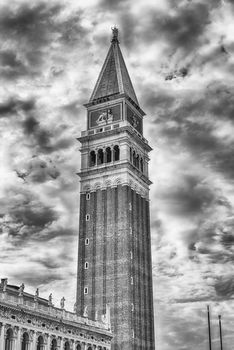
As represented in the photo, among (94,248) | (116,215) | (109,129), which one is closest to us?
(94,248)

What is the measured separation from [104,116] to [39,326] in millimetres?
Result: 48906

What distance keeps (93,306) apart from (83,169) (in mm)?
25838

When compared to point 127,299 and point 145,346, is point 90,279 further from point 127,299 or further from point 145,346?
point 145,346

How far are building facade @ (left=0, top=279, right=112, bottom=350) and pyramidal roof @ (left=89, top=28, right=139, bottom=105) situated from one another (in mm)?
46503

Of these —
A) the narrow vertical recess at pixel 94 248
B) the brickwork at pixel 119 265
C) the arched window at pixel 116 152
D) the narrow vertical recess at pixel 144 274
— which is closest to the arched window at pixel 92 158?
the arched window at pixel 116 152

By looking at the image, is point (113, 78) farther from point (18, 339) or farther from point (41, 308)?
point (18, 339)

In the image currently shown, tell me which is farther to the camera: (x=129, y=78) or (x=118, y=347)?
(x=129, y=78)

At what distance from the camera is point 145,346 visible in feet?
305

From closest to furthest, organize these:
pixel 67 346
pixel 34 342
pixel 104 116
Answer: pixel 34 342, pixel 67 346, pixel 104 116

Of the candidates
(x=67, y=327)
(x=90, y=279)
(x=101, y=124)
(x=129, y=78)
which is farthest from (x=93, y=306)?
(x=129, y=78)

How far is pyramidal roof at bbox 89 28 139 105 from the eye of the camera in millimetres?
108812

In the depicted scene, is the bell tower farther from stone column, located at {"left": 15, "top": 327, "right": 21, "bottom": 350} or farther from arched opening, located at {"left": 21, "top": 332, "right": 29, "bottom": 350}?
stone column, located at {"left": 15, "top": 327, "right": 21, "bottom": 350}

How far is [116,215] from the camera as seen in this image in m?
98.2

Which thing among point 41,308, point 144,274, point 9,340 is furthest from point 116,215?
point 9,340
